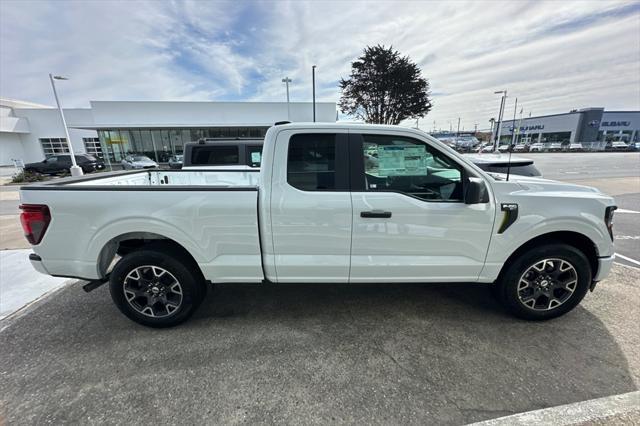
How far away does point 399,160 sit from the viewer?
9.20 feet

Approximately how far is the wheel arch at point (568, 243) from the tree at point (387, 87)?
23006 millimetres

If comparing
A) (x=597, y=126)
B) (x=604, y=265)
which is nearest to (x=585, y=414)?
(x=604, y=265)

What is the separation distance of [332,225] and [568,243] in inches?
96.9

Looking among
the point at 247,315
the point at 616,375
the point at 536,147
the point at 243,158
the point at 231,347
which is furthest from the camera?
the point at 536,147

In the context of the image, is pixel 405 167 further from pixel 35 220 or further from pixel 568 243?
pixel 35 220

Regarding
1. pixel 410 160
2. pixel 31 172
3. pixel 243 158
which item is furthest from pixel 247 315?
pixel 31 172

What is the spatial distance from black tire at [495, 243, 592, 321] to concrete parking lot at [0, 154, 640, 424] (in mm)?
168

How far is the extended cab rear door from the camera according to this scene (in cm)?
264

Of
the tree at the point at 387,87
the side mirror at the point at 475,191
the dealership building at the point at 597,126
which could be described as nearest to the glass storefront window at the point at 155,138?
the tree at the point at 387,87

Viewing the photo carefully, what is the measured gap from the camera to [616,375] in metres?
2.32

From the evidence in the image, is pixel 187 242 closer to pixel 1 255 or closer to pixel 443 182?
pixel 443 182

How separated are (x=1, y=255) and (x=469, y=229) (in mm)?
7488

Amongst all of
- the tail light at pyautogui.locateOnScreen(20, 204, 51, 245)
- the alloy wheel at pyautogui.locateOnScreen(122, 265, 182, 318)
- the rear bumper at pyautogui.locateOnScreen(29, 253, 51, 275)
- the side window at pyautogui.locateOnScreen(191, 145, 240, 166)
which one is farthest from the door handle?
the side window at pyautogui.locateOnScreen(191, 145, 240, 166)

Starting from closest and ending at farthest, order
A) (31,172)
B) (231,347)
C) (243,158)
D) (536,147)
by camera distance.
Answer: (231,347)
(243,158)
(31,172)
(536,147)
